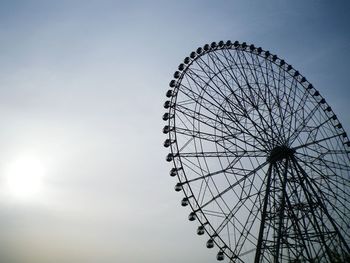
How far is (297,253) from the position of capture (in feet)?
52.6

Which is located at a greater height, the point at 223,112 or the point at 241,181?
the point at 223,112

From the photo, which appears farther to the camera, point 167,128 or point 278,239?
point 167,128

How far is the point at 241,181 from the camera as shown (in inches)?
749

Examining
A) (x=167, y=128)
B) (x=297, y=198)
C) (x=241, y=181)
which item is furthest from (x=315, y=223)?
(x=167, y=128)

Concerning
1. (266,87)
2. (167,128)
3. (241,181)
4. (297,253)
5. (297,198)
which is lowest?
Answer: (297,253)

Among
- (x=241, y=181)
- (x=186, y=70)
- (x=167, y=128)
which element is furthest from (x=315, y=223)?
(x=186, y=70)

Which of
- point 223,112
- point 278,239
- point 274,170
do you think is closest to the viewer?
point 278,239

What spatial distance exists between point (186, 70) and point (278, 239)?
13.3m

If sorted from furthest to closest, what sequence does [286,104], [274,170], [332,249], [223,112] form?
[286,104]
[223,112]
[274,170]
[332,249]

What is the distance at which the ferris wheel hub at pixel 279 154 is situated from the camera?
19141mm

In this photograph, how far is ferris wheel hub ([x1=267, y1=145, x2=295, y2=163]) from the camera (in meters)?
19.1

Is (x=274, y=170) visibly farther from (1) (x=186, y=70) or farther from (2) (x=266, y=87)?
(1) (x=186, y=70)

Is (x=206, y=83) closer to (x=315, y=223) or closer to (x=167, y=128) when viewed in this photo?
(x=167, y=128)

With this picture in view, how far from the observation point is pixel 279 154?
756 inches
